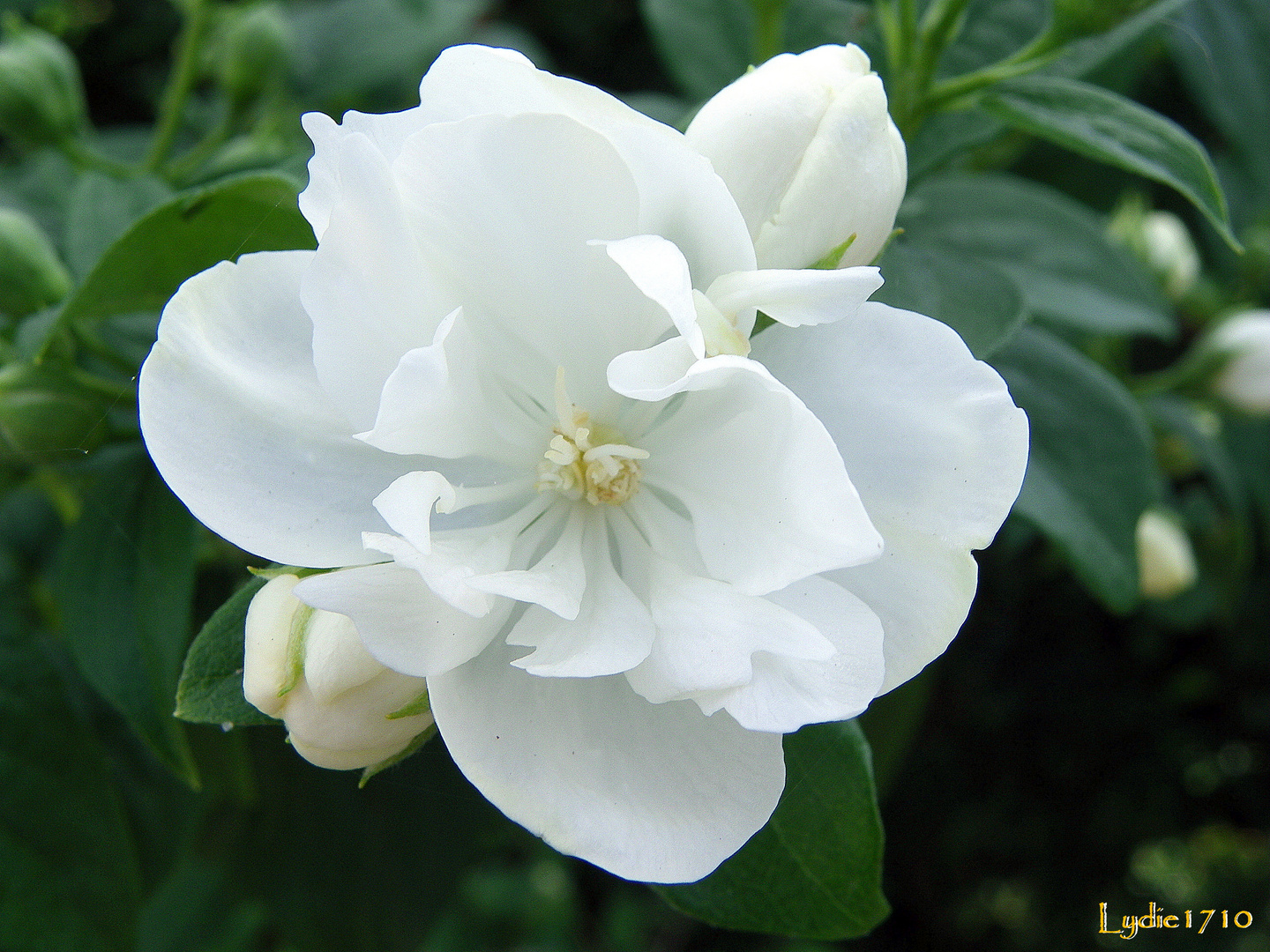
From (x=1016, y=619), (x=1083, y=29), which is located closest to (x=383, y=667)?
(x=1083, y=29)

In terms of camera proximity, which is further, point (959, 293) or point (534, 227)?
point (959, 293)

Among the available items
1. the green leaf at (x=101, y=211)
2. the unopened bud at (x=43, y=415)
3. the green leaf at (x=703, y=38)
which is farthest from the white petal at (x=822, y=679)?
the green leaf at (x=703, y=38)

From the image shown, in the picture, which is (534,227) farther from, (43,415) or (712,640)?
(43,415)

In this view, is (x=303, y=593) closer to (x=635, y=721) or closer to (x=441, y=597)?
(x=441, y=597)

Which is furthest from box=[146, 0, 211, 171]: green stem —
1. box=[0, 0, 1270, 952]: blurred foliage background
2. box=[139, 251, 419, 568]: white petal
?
box=[139, 251, 419, 568]: white petal

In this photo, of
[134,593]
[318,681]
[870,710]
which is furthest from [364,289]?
[870,710]

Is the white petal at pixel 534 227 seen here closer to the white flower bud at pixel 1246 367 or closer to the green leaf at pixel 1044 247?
the green leaf at pixel 1044 247
